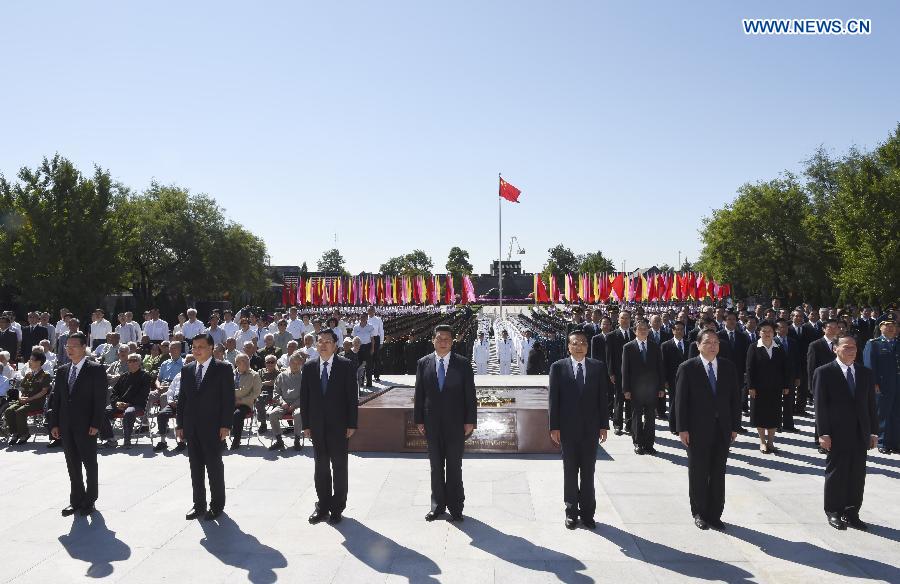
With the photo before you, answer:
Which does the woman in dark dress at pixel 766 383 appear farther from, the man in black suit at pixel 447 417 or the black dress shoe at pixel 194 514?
the black dress shoe at pixel 194 514

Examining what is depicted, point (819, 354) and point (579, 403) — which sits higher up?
point (819, 354)

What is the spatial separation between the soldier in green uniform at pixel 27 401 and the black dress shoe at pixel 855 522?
10.7 m

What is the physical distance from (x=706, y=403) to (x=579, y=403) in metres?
1.18

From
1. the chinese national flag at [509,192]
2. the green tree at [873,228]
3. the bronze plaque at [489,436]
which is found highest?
the chinese national flag at [509,192]

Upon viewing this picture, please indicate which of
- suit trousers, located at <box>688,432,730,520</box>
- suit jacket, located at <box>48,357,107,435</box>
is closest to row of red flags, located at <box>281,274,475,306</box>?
suit jacket, located at <box>48,357,107,435</box>

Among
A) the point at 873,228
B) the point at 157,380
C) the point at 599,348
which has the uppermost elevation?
the point at 873,228

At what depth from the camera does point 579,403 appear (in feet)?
19.8

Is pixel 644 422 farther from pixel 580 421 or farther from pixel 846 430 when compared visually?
pixel 580 421

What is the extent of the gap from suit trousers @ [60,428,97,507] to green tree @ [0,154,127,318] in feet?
87.4

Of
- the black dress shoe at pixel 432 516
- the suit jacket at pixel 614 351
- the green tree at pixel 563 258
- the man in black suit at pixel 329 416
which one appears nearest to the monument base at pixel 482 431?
the suit jacket at pixel 614 351

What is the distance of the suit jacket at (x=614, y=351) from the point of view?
10000 mm

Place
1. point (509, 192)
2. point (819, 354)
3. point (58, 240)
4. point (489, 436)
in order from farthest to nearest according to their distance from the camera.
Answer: point (509, 192), point (58, 240), point (819, 354), point (489, 436)

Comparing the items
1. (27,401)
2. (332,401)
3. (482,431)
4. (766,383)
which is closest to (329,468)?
(332,401)

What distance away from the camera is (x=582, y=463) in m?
6.02
